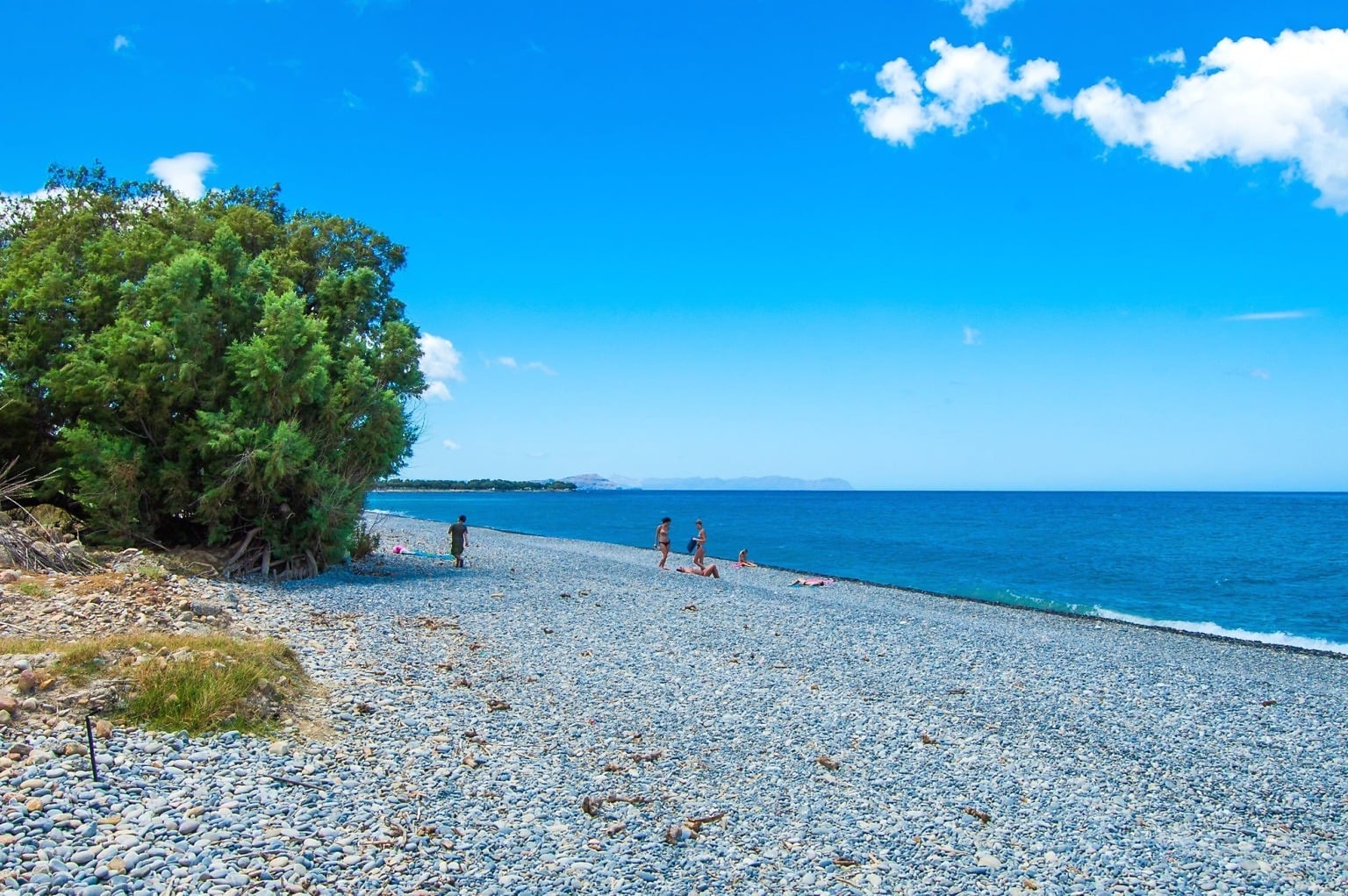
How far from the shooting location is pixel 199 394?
20.1m

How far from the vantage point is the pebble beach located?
6.99 metres

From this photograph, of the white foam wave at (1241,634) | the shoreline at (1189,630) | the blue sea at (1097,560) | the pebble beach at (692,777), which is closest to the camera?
the pebble beach at (692,777)

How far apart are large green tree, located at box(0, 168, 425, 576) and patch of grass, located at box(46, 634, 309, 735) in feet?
31.1

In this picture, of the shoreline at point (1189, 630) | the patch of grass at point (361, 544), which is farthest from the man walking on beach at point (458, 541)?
the shoreline at point (1189, 630)

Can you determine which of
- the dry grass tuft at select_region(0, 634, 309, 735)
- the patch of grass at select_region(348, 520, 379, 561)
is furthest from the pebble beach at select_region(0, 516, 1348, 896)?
the patch of grass at select_region(348, 520, 379, 561)

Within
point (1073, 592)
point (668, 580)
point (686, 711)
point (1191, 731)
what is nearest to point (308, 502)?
point (668, 580)

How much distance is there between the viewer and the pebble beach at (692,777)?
699cm

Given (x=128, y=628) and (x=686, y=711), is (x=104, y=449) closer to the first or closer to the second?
(x=128, y=628)

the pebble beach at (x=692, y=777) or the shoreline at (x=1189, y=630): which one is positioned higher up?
the pebble beach at (x=692, y=777)

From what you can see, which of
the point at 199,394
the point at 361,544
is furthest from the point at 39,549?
the point at 361,544

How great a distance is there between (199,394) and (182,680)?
42.1 ft

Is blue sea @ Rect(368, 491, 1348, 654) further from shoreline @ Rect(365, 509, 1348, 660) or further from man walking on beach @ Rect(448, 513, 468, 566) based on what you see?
man walking on beach @ Rect(448, 513, 468, 566)

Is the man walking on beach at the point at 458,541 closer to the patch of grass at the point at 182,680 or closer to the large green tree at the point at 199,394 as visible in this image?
the large green tree at the point at 199,394

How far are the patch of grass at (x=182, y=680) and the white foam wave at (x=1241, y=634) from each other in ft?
88.5
